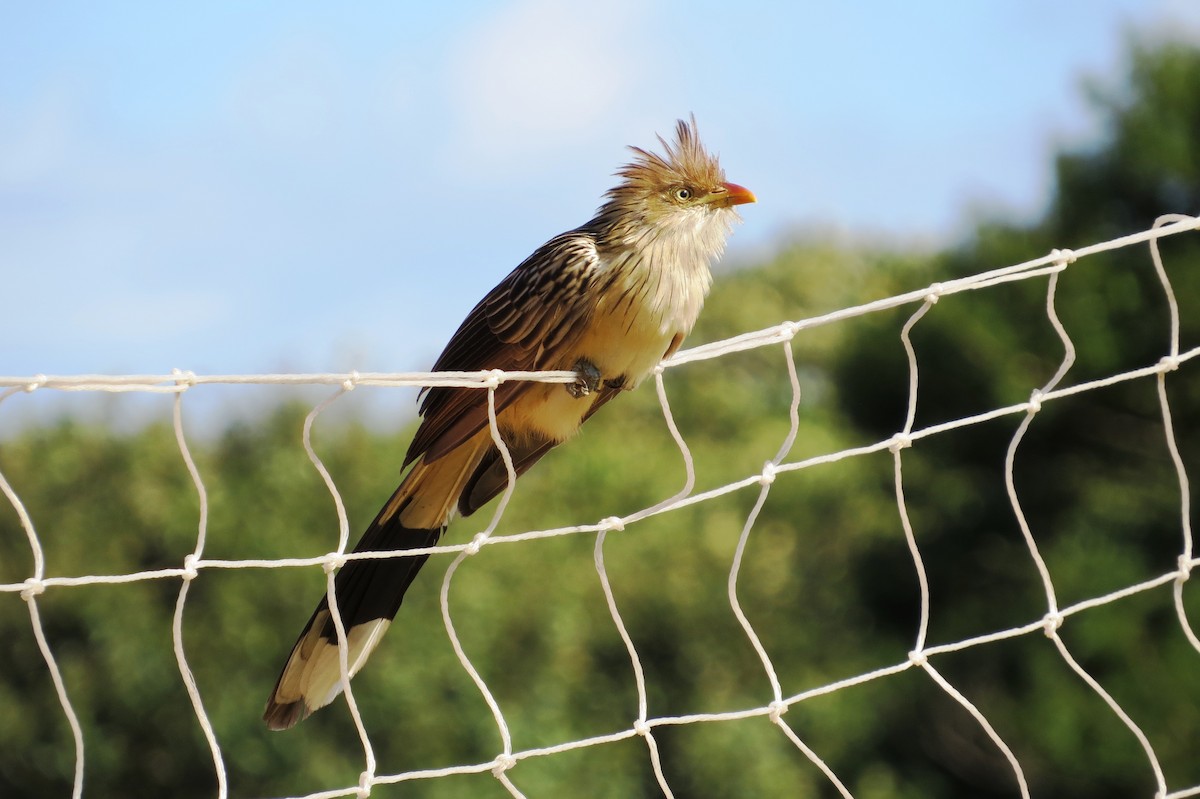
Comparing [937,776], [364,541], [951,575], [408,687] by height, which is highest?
[364,541]

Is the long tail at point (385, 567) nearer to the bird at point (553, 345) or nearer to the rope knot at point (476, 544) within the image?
the bird at point (553, 345)

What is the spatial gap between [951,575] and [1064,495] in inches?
53.0

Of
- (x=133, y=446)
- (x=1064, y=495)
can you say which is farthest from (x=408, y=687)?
(x=1064, y=495)

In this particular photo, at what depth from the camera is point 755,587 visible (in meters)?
15.4

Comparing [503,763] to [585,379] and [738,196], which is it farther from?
[738,196]

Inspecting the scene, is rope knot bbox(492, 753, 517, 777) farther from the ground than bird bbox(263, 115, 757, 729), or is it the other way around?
bird bbox(263, 115, 757, 729)

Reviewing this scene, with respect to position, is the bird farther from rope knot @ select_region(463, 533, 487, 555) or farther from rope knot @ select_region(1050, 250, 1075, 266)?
rope knot @ select_region(1050, 250, 1075, 266)

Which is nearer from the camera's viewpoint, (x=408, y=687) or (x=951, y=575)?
(x=408, y=687)

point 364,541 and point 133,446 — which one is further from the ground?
point 364,541

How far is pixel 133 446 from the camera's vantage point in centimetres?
1338

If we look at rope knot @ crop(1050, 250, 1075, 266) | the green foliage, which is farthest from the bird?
the green foliage

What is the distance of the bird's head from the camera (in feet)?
10.3

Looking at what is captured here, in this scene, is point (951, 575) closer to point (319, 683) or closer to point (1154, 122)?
point (1154, 122)

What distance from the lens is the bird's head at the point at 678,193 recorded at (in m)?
3.13
